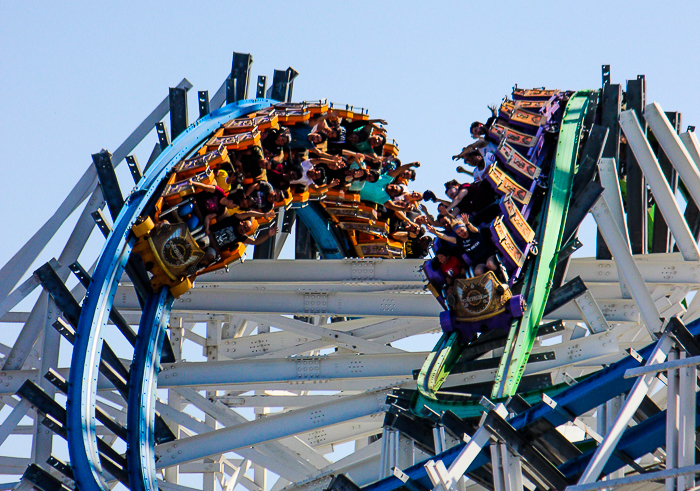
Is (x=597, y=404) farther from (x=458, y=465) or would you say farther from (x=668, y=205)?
(x=668, y=205)

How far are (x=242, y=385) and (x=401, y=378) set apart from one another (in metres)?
2.34

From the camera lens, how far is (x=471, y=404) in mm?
12922

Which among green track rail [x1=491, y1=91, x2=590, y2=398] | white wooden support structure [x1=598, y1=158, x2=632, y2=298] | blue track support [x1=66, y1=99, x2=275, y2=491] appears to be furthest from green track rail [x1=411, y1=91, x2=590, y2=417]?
blue track support [x1=66, y1=99, x2=275, y2=491]

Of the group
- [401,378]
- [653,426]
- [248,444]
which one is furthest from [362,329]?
[653,426]

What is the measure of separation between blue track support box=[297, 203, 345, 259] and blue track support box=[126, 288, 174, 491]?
5122 mm

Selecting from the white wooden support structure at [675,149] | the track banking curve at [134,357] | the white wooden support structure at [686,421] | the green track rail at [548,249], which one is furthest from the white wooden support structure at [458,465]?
the white wooden support structure at [675,149]

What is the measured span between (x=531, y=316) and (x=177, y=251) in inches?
178

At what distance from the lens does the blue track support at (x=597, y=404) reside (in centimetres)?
863

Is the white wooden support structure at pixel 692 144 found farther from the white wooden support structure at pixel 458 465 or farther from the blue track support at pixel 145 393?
the white wooden support structure at pixel 458 465

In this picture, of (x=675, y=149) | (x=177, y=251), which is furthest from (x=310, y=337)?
(x=675, y=149)

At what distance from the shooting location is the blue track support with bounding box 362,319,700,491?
8.63 meters

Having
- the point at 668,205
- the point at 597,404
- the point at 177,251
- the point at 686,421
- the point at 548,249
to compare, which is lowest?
the point at 686,421

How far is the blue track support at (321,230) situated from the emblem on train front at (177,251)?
4933mm

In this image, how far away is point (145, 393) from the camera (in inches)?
547
